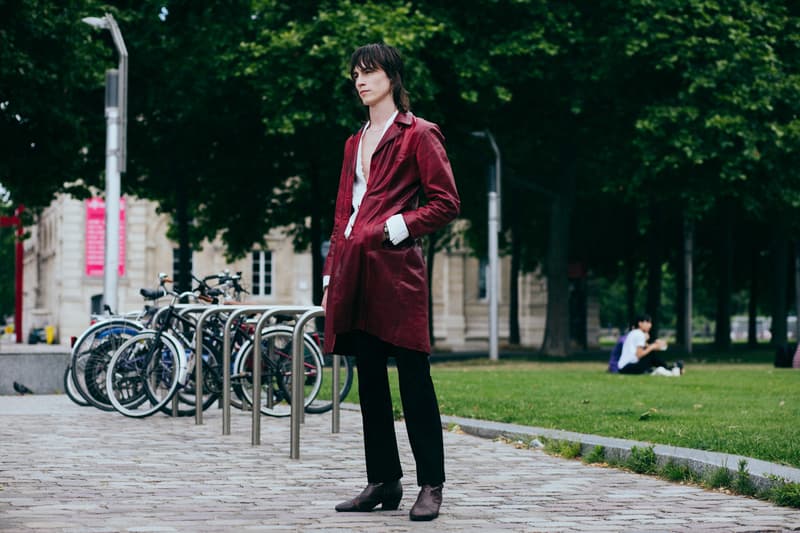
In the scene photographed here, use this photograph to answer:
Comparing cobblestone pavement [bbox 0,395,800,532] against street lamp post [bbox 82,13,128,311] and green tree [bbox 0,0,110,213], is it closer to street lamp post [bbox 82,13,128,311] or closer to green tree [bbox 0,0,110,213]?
street lamp post [bbox 82,13,128,311]

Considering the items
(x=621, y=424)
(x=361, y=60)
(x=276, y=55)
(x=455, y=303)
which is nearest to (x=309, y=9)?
(x=276, y=55)

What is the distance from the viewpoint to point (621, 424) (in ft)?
35.7

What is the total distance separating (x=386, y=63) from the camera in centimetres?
639

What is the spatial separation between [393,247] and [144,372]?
6.62 meters

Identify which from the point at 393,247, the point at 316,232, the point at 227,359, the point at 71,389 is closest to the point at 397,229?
the point at 393,247

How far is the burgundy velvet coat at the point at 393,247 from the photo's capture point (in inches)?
245

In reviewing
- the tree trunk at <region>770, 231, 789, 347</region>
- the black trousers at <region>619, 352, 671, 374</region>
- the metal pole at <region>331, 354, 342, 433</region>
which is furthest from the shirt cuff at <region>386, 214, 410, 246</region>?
the tree trunk at <region>770, 231, 789, 347</region>

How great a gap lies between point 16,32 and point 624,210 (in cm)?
1908

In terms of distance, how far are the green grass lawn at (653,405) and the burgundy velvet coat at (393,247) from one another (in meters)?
2.65

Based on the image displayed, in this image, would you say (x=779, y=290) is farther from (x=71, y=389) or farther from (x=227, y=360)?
(x=227, y=360)

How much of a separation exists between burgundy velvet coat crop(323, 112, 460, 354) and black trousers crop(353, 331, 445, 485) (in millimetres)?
120

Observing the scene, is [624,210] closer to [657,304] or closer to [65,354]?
[657,304]

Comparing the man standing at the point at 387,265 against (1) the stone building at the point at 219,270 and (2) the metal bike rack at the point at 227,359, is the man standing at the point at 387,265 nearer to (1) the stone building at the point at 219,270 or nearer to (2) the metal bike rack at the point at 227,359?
(2) the metal bike rack at the point at 227,359

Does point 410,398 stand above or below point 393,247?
below
